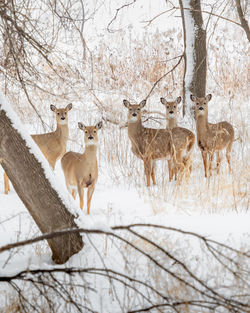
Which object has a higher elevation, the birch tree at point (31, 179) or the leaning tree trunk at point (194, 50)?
Result: the leaning tree trunk at point (194, 50)

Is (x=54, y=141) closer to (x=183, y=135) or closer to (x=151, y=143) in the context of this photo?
(x=151, y=143)

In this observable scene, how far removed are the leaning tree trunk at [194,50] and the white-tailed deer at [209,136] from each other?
1540 millimetres

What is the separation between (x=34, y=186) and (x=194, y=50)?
669 cm

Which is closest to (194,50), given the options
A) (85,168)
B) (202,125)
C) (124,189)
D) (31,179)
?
(202,125)

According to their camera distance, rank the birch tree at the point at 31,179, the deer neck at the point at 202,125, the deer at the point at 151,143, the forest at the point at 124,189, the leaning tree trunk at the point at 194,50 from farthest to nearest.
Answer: the leaning tree trunk at the point at 194,50, the deer neck at the point at 202,125, the deer at the point at 151,143, the birch tree at the point at 31,179, the forest at the point at 124,189

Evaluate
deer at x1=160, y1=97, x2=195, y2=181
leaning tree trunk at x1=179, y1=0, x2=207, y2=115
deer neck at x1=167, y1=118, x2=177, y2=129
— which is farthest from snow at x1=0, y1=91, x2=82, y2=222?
leaning tree trunk at x1=179, y1=0, x2=207, y2=115

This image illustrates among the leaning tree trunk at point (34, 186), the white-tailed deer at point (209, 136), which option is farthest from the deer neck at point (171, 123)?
the leaning tree trunk at point (34, 186)

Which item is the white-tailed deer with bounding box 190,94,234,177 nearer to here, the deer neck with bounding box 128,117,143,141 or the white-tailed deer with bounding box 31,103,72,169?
the deer neck with bounding box 128,117,143,141

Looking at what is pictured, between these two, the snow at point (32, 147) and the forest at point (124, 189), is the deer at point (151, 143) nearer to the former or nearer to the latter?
the forest at point (124, 189)

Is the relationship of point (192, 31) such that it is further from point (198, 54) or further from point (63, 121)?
point (63, 121)

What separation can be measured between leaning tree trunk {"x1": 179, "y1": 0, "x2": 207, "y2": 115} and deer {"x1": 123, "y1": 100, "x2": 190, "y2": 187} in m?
2.05

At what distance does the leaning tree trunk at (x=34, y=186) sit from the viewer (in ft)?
12.9

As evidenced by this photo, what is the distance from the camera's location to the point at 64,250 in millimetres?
3984

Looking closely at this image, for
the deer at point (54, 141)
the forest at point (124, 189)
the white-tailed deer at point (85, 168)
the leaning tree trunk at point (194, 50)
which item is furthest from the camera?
the leaning tree trunk at point (194, 50)
